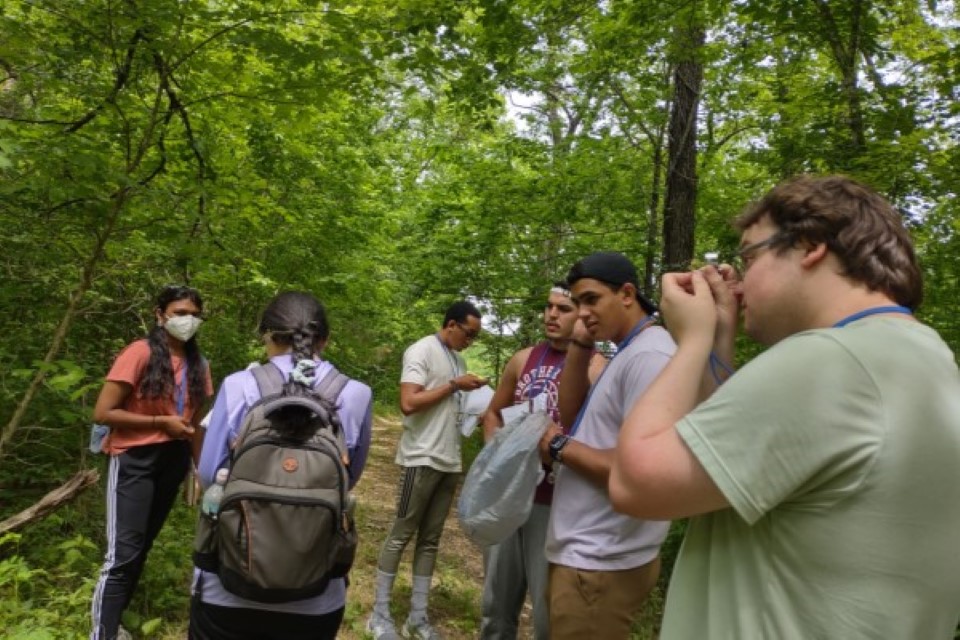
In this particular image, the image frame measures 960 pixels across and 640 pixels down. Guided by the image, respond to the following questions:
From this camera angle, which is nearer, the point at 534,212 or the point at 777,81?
the point at 777,81

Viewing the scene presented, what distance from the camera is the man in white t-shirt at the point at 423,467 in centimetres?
427

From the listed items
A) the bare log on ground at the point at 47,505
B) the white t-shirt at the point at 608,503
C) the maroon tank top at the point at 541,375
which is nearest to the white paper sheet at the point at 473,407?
the maroon tank top at the point at 541,375

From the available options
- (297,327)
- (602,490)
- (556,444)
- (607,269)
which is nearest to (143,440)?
(297,327)

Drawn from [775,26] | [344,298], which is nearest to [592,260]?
[775,26]

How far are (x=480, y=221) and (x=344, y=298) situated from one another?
8.10ft

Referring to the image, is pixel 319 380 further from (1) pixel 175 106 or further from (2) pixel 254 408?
(1) pixel 175 106

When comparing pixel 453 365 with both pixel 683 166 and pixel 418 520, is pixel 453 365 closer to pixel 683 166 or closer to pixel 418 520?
pixel 418 520

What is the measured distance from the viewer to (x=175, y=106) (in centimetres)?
455

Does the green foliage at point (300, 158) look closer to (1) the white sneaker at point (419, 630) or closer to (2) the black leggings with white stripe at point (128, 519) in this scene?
(2) the black leggings with white stripe at point (128, 519)

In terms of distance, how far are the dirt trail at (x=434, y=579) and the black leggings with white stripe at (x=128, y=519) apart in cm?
143

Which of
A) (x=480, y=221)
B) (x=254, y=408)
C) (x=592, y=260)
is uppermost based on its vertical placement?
(x=480, y=221)

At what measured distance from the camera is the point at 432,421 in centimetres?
441

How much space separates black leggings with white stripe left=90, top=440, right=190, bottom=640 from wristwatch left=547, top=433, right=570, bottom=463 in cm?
231

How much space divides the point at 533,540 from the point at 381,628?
1.55 meters
